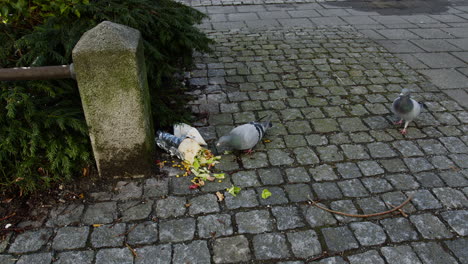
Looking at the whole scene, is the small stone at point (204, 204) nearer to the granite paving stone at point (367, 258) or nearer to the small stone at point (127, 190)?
the small stone at point (127, 190)

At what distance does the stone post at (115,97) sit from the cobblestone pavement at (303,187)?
0.27 m

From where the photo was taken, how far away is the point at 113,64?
293 cm

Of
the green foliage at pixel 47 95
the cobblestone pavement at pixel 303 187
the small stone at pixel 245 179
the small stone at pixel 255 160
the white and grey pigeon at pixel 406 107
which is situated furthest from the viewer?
the white and grey pigeon at pixel 406 107

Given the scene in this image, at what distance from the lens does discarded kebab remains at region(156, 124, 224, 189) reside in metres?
3.54

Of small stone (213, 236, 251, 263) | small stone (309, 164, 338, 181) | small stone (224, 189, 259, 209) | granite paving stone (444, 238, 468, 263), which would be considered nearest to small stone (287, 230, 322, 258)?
small stone (213, 236, 251, 263)

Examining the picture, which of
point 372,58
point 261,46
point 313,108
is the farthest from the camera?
point 261,46

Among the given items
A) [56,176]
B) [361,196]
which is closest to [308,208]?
[361,196]

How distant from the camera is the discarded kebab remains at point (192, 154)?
3.54m

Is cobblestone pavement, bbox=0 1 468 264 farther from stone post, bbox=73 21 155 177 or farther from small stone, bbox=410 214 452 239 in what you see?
stone post, bbox=73 21 155 177

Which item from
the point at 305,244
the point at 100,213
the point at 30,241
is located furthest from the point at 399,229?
the point at 30,241

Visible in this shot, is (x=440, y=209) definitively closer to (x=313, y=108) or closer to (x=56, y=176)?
(x=313, y=108)

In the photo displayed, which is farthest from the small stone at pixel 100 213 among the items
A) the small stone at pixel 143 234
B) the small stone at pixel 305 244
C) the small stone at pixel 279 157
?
the small stone at pixel 279 157

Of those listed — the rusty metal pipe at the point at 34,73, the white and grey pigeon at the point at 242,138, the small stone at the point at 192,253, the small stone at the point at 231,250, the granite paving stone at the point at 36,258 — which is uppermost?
the rusty metal pipe at the point at 34,73

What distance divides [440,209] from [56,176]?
348cm
